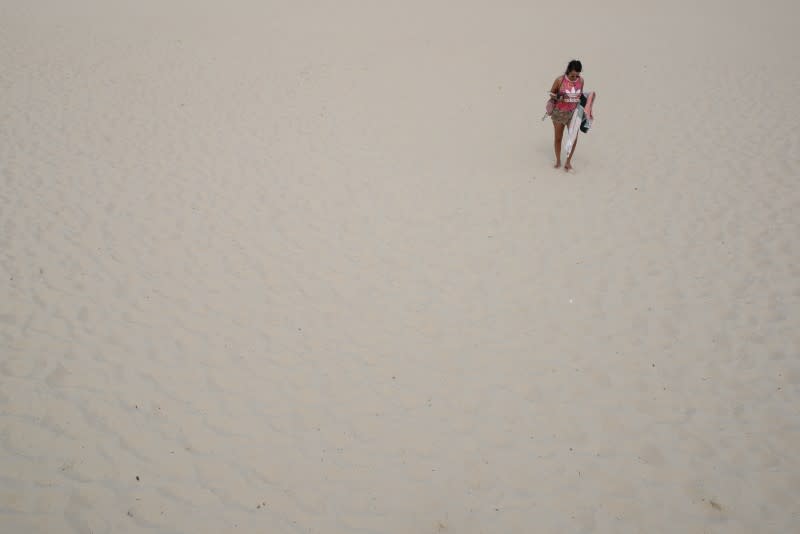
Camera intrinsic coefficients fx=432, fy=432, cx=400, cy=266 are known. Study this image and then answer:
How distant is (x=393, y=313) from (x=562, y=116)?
435 centimetres

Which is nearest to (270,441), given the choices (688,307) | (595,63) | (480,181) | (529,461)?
(529,461)

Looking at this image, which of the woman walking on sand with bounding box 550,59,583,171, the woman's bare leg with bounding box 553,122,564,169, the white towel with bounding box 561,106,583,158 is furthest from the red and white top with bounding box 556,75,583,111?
the woman's bare leg with bounding box 553,122,564,169

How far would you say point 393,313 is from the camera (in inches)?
184

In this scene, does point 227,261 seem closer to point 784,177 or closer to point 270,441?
point 270,441

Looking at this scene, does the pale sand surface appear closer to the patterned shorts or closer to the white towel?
the white towel

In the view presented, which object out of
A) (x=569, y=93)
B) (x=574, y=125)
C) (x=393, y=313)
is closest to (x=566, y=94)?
(x=569, y=93)

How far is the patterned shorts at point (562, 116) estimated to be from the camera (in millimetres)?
6656

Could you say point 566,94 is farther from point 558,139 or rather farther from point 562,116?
point 558,139

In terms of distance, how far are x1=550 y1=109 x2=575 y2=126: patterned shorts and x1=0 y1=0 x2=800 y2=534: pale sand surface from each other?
2.91ft

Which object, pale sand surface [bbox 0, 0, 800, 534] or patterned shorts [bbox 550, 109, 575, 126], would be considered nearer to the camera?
pale sand surface [bbox 0, 0, 800, 534]

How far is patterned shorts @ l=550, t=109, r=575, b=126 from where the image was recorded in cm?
666

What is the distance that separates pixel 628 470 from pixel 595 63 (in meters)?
11.9

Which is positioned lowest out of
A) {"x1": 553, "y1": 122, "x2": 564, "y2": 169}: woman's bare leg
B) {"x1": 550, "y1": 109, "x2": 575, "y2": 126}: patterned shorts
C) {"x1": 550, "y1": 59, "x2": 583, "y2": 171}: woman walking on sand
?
{"x1": 553, "y1": 122, "x2": 564, "y2": 169}: woman's bare leg

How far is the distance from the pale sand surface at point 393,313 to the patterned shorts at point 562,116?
89 centimetres
